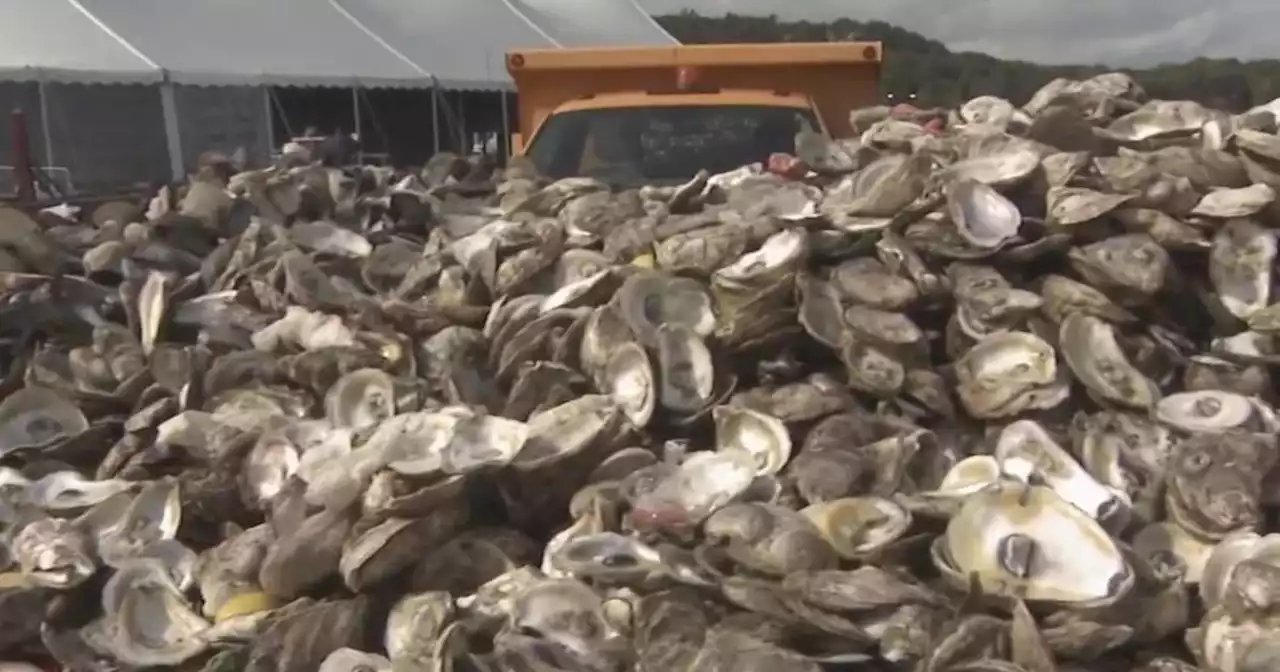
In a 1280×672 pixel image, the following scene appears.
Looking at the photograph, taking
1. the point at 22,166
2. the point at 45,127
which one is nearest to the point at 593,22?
the point at 45,127

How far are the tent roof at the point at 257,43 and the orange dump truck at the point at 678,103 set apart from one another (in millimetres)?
5422

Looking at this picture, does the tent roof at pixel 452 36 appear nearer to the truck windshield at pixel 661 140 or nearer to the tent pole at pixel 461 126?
the tent pole at pixel 461 126

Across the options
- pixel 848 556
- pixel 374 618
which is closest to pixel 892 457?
pixel 848 556

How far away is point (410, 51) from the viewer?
14.3 metres

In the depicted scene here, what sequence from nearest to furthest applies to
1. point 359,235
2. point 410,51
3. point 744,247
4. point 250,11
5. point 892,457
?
point 892,457 < point 744,247 < point 359,235 < point 250,11 < point 410,51

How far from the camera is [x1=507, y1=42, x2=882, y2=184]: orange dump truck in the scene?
524cm

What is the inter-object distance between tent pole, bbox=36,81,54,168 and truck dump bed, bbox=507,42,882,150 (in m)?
5.26

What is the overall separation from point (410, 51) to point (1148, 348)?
40.4ft

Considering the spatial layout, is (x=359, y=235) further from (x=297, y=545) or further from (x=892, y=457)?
(x=892, y=457)

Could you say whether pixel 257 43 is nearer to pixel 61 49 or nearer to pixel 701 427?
pixel 61 49

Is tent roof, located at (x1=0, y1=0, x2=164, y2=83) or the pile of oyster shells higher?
tent roof, located at (x1=0, y1=0, x2=164, y2=83)

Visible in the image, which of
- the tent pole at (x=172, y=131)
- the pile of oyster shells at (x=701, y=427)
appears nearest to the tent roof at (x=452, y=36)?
the tent pole at (x=172, y=131)

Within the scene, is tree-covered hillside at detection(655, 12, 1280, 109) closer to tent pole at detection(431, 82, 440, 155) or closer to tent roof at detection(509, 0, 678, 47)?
tent roof at detection(509, 0, 678, 47)

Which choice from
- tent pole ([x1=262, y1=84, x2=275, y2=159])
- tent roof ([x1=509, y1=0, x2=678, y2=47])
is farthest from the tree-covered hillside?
tent pole ([x1=262, y1=84, x2=275, y2=159])
